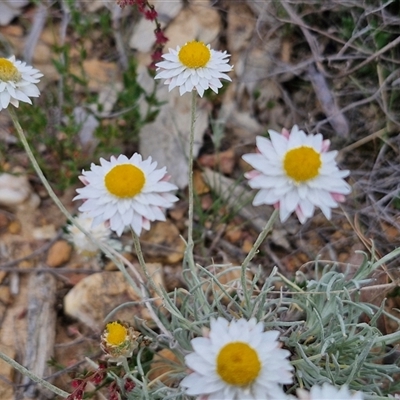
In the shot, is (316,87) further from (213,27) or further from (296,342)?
(296,342)

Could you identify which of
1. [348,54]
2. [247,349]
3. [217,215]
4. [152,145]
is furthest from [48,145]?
[247,349]

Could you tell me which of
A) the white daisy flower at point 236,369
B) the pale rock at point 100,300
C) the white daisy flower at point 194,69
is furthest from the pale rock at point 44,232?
the white daisy flower at point 236,369

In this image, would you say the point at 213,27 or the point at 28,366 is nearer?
the point at 28,366

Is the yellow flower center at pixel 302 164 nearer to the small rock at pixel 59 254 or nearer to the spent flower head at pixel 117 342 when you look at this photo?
the spent flower head at pixel 117 342

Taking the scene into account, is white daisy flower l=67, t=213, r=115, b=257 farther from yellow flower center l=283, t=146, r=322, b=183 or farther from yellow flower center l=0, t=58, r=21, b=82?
yellow flower center l=283, t=146, r=322, b=183

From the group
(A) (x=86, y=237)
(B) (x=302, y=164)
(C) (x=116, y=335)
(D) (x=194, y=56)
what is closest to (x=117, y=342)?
(C) (x=116, y=335)
